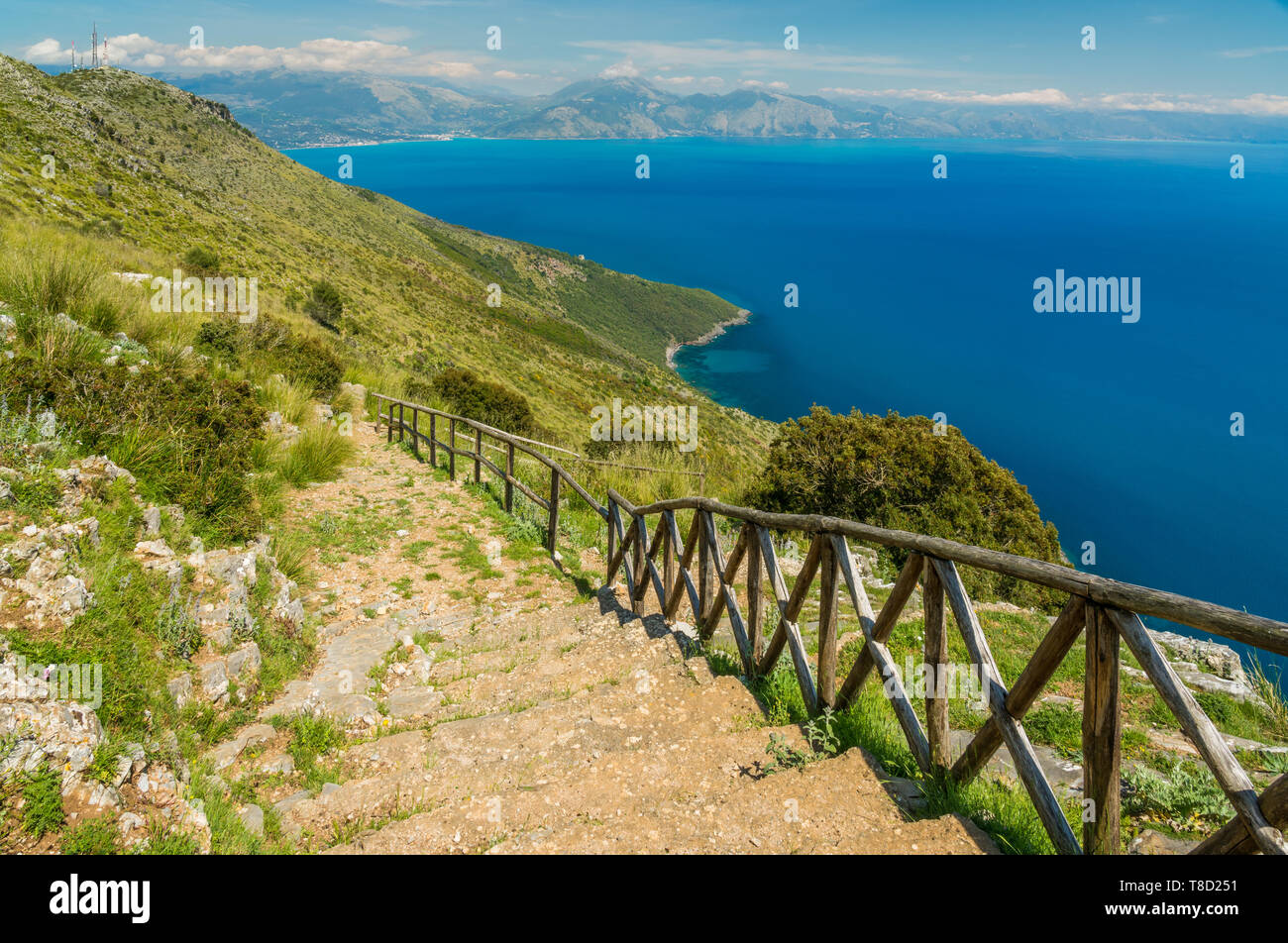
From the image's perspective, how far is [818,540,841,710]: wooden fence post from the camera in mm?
3545

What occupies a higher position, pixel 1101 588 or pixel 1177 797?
pixel 1101 588

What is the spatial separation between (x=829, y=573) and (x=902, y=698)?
0.73 meters

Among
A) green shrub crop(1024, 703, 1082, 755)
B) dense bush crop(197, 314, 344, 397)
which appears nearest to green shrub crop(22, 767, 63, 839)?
green shrub crop(1024, 703, 1082, 755)

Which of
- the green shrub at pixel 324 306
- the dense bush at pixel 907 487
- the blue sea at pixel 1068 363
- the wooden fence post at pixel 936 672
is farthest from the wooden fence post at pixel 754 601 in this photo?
the blue sea at pixel 1068 363

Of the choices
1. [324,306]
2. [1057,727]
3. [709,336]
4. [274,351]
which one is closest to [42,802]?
[1057,727]

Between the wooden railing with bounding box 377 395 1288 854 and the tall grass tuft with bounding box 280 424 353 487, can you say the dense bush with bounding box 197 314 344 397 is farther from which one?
the wooden railing with bounding box 377 395 1288 854

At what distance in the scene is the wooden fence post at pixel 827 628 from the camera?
140 inches

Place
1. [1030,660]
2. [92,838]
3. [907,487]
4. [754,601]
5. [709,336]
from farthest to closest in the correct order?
[709,336] → [907,487] → [754,601] → [92,838] → [1030,660]

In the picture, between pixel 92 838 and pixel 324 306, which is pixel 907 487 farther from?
pixel 324 306

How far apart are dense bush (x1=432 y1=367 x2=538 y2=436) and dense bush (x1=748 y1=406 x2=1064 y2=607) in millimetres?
9086

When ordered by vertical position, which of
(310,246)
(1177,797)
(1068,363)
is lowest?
(1177,797)

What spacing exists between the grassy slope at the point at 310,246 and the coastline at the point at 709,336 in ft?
6.56

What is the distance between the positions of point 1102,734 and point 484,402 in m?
20.5

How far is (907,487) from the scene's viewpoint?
13.4 metres
